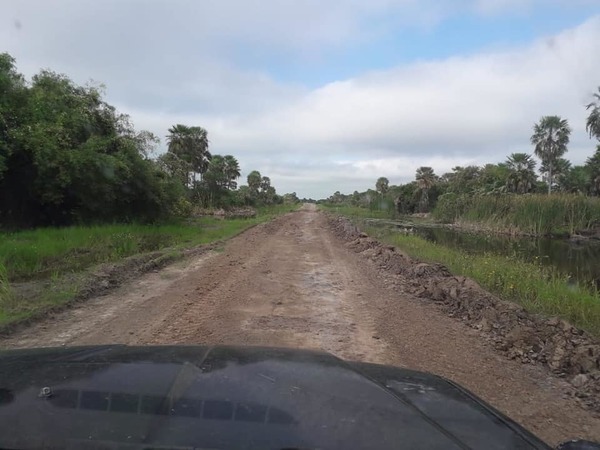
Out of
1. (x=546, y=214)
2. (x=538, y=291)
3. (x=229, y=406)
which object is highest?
(x=546, y=214)

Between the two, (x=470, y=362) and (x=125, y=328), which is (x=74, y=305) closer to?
(x=125, y=328)

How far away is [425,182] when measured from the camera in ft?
265

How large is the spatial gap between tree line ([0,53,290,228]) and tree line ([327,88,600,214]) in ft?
133

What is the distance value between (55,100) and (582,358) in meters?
21.4

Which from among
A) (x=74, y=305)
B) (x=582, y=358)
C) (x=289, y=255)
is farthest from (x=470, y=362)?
(x=289, y=255)

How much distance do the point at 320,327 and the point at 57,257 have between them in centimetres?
908

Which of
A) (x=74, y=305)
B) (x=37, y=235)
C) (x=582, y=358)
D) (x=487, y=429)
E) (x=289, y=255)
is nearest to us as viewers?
(x=487, y=429)

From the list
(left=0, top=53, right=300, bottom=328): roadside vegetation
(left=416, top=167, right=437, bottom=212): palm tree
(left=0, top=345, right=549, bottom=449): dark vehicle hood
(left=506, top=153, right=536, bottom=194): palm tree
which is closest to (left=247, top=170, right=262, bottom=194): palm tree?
(left=416, top=167, right=437, bottom=212): palm tree

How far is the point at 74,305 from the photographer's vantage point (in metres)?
8.52

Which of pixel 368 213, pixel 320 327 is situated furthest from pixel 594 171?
pixel 320 327

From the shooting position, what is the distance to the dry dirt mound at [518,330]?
5.87 m

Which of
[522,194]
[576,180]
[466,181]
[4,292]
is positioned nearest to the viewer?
[4,292]

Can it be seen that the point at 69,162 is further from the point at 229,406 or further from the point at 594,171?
the point at 594,171

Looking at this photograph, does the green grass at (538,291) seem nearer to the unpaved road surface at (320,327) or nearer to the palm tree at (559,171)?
the unpaved road surface at (320,327)
